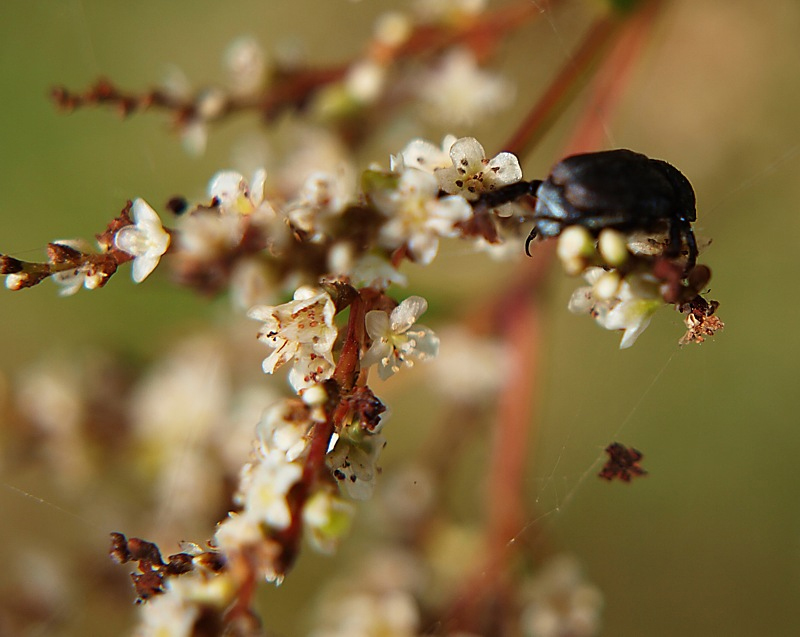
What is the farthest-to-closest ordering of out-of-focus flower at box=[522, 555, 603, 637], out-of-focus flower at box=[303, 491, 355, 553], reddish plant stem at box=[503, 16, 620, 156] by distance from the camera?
out-of-focus flower at box=[522, 555, 603, 637] → reddish plant stem at box=[503, 16, 620, 156] → out-of-focus flower at box=[303, 491, 355, 553]

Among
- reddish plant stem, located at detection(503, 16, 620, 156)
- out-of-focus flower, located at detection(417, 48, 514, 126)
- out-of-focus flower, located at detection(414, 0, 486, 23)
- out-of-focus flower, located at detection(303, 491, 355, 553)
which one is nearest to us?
out-of-focus flower, located at detection(303, 491, 355, 553)

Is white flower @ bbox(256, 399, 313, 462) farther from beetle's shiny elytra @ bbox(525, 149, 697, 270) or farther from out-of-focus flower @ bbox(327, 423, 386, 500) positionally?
beetle's shiny elytra @ bbox(525, 149, 697, 270)

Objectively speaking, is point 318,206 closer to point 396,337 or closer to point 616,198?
point 396,337

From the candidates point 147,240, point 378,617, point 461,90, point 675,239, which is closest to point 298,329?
point 147,240

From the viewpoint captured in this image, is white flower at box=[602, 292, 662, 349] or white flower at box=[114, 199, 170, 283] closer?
white flower at box=[602, 292, 662, 349]

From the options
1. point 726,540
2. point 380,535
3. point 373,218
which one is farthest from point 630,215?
point 726,540

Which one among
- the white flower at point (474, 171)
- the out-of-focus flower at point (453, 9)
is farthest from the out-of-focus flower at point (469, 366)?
the white flower at point (474, 171)

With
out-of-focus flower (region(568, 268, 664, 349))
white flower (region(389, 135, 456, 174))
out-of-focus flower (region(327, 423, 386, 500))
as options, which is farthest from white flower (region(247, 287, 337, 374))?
out-of-focus flower (region(568, 268, 664, 349))
